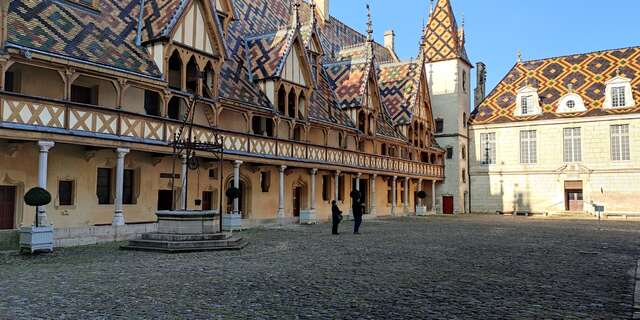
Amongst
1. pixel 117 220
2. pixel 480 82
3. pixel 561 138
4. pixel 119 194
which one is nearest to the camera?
pixel 117 220

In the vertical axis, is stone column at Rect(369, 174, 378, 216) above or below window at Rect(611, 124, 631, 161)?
below

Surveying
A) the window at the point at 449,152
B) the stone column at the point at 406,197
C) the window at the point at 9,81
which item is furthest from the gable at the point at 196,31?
the window at the point at 449,152

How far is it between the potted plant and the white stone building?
35874 mm

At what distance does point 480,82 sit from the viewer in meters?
51.1

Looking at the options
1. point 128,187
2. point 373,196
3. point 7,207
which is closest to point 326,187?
point 373,196

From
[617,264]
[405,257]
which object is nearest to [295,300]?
[405,257]

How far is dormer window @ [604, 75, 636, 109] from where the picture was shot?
3897 cm

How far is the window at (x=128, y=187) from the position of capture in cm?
1966

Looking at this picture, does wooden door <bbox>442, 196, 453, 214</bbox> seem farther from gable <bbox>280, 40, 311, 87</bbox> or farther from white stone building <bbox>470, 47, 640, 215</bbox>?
gable <bbox>280, 40, 311, 87</bbox>

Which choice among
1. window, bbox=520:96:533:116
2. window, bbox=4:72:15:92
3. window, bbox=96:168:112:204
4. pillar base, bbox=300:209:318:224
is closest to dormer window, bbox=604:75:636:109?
window, bbox=520:96:533:116

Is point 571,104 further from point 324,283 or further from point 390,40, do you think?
point 324,283

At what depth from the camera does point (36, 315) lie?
21.2ft

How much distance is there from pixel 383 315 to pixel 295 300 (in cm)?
143

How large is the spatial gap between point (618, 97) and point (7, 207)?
39589 millimetres
